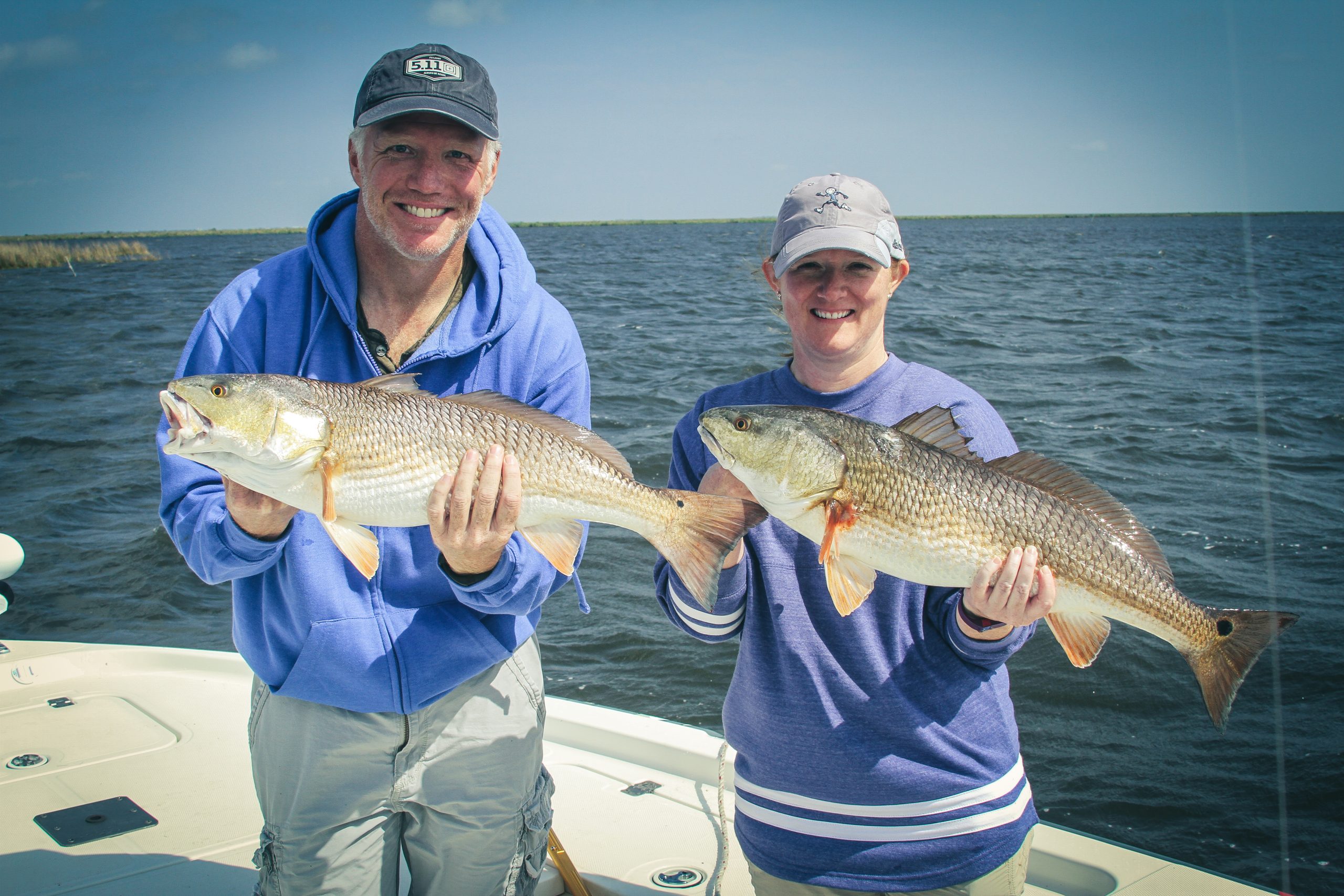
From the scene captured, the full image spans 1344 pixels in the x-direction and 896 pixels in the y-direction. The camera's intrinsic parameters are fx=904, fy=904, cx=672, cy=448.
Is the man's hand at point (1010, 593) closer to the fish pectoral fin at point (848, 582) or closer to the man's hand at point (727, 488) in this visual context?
the fish pectoral fin at point (848, 582)

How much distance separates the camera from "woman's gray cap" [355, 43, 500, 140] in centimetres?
300

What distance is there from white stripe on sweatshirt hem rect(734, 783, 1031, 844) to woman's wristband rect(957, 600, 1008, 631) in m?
0.57

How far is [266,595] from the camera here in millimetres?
3047

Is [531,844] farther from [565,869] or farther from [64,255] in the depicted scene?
[64,255]

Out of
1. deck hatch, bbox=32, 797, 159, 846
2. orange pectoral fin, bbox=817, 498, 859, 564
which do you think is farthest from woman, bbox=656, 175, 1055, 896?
deck hatch, bbox=32, 797, 159, 846

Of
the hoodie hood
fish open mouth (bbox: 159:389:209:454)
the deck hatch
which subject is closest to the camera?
fish open mouth (bbox: 159:389:209:454)

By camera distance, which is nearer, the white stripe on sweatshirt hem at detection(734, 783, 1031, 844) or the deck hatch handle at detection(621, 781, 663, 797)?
the white stripe on sweatshirt hem at detection(734, 783, 1031, 844)

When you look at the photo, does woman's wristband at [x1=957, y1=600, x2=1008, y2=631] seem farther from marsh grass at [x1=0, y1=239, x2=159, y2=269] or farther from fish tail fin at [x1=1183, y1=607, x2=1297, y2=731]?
marsh grass at [x1=0, y1=239, x2=159, y2=269]

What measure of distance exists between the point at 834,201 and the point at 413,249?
1.43 m

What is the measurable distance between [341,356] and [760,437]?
1.54 meters

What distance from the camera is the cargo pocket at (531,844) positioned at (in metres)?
3.20

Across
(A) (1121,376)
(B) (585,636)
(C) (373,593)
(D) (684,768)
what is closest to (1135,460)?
(A) (1121,376)

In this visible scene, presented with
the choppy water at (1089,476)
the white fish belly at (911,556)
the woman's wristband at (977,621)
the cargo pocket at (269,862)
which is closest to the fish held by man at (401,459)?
the white fish belly at (911,556)

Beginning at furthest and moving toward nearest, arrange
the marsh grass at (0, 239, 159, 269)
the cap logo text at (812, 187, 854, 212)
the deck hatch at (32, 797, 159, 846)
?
the marsh grass at (0, 239, 159, 269), the deck hatch at (32, 797, 159, 846), the cap logo text at (812, 187, 854, 212)
